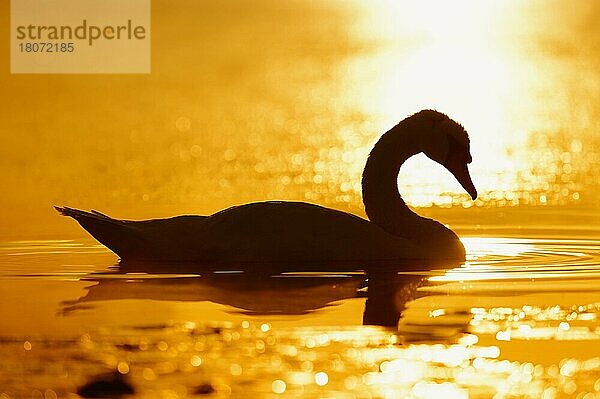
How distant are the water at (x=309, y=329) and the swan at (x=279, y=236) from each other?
331 millimetres

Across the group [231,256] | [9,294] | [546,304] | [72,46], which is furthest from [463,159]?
[72,46]

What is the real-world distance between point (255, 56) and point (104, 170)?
10328 mm

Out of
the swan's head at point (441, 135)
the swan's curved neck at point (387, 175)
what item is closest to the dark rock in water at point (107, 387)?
the swan's curved neck at point (387, 175)

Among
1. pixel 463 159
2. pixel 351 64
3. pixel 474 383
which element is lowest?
pixel 474 383

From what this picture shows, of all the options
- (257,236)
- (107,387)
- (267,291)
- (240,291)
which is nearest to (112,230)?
(257,236)

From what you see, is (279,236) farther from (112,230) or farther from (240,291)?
(112,230)

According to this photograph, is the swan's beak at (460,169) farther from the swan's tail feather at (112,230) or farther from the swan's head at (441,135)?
the swan's tail feather at (112,230)

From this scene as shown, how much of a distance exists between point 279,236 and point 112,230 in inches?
50.5

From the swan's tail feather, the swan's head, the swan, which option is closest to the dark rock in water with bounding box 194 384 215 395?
the swan

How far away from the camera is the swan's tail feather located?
12344mm

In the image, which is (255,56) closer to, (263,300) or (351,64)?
(351,64)

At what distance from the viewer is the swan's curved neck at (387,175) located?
1302 centimetres

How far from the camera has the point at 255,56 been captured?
28.7m

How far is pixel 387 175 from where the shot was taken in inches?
516
